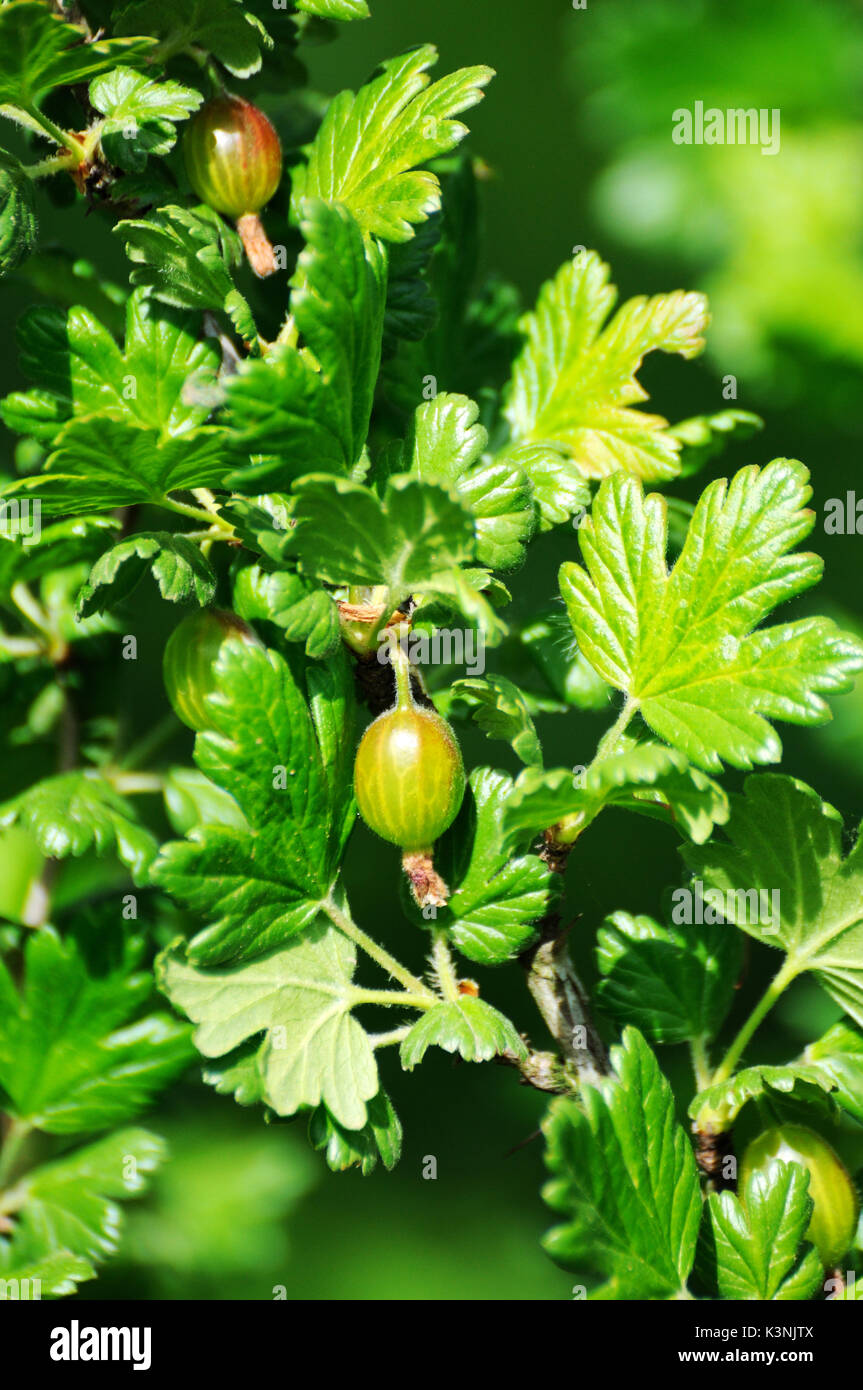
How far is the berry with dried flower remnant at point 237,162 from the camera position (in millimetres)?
670

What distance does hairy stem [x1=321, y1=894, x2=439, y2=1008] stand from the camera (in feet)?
2.13

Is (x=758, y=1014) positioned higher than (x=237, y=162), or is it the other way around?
(x=237, y=162)

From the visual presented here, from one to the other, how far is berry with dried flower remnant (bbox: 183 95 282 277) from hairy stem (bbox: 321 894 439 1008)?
1.15 ft

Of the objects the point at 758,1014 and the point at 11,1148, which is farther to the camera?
the point at 11,1148

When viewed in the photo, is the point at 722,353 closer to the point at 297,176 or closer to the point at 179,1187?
the point at 297,176

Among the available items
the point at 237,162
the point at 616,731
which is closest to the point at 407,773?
the point at 616,731

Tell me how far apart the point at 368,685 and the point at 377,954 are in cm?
14

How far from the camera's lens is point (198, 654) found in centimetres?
65

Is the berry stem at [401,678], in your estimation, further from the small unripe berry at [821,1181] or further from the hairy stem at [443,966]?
the small unripe berry at [821,1181]

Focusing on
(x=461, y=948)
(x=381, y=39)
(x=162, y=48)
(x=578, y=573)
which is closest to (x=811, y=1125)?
(x=461, y=948)

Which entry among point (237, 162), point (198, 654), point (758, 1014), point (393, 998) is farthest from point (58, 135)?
point (758, 1014)

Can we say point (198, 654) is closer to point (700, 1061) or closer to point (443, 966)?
point (443, 966)

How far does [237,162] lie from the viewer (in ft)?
2.20

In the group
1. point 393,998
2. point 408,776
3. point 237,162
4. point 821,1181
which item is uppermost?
point 237,162
